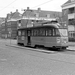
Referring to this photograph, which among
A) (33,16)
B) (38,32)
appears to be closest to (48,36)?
(38,32)

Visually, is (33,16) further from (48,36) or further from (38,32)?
(48,36)

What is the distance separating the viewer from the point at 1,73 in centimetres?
739

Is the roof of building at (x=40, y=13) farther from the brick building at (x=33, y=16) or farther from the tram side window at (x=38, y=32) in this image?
the tram side window at (x=38, y=32)

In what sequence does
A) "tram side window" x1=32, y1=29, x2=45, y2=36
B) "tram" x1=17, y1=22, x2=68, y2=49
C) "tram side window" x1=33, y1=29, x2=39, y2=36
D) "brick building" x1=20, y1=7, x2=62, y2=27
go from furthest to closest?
"brick building" x1=20, y1=7, x2=62, y2=27 → "tram side window" x1=33, y1=29, x2=39, y2=36 → "tram side window" x1=32, y1=29, x2=45, y2=36 → "tram" x1=17, y1=22, x2=68, y2=49

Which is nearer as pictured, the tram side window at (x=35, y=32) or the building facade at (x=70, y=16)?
the tram side window at (x=35, y=32)

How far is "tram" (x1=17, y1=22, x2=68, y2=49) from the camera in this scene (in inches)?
726

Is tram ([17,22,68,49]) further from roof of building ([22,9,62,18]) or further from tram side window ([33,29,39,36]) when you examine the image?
roof of building ([22,9,62,18])

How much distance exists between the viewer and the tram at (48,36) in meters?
18.4

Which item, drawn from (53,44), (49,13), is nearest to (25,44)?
(53,44)

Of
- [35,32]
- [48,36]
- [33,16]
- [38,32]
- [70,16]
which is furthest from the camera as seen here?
[33,16]

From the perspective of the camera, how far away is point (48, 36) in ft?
63.7

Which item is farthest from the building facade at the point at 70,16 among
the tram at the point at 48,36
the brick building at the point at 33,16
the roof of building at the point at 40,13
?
the roof of building at the point at 40,13

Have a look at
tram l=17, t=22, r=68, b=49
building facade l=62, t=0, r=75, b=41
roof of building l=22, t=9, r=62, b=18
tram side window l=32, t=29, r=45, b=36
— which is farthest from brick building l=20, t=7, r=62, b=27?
tram side window l=32, t=29, r=45, b=36

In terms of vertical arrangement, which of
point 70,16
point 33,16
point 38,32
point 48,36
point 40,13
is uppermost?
point 40,13
